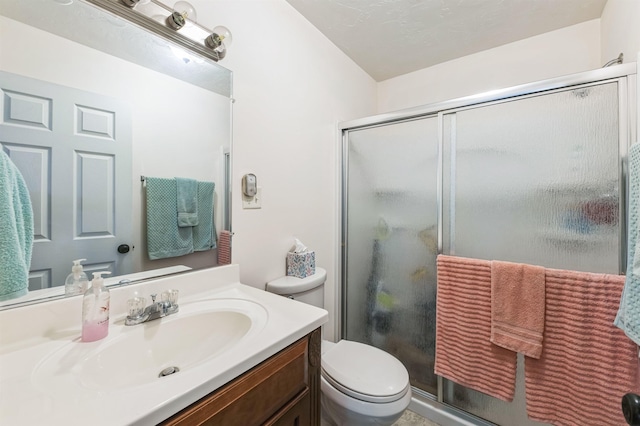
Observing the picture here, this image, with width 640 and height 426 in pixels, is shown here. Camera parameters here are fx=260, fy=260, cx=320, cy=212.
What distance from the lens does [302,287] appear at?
132 centimetres

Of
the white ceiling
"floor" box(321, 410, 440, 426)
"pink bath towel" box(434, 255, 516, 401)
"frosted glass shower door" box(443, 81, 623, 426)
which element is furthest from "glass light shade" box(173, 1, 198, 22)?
"floor" box(321, 410, 440, 426)

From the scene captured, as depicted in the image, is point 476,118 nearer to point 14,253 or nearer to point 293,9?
point 293,9

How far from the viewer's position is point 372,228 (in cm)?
174

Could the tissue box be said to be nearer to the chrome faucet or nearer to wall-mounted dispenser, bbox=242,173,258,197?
wall-mounted dispenser, bbox=242,173,258,197

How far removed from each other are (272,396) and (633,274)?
1.10 meters

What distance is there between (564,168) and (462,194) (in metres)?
0.41

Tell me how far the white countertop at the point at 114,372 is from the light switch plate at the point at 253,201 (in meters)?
0.40

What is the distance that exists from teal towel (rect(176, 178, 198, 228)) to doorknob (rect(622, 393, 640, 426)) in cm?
131

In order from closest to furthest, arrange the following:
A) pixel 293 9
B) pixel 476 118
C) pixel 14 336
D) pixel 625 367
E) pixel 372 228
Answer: pixel 14 336 < pixel 625 367 < pixel 476 118 < pixel 293 9 < pixel 372 228

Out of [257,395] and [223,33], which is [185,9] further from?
[257,395]

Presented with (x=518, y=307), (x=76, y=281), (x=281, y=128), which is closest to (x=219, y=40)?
(x=281, y=128)

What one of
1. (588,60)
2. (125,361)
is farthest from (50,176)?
(588,60)

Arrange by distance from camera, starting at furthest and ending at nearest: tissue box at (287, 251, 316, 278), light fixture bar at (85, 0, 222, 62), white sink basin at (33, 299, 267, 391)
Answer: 1. tissue box at (287, 251, 316, 278)
2. light fixture bar at (85, 0, 222, 62)
3. white sink basin at (33, 299, 267, 391)

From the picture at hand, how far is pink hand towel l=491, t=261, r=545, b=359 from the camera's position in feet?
3.63
